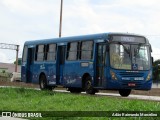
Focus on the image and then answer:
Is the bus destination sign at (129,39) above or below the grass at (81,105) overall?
above

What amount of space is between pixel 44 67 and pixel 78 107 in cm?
1307

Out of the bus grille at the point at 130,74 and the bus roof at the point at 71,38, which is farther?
the bus roof at the point at 71,38

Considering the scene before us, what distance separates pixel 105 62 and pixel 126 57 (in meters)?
1.00

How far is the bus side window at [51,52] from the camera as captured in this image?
90.3 feet

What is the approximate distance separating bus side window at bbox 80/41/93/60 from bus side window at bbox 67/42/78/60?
1.89 ft

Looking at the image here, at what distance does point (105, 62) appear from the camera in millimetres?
22828

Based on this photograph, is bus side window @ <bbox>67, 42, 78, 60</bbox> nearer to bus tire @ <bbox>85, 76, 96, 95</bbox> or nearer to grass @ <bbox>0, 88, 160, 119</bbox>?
bus tire @ <bbox>85, 76, 96, 95</bbox>

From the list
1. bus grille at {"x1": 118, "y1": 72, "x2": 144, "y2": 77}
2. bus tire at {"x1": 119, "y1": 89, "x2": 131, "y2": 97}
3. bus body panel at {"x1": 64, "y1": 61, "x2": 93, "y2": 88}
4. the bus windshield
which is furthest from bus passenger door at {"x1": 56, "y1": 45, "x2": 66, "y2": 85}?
bus grille at {"x1": 118, "y1": 72, "x2": 144, "y2": 77}

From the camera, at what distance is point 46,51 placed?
28359 millimetres

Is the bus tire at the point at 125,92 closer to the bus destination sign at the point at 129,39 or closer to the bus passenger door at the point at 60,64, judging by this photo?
the bus destination sign at the point at 129,39

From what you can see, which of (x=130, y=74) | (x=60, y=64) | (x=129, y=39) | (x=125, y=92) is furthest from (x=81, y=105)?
(x=60, y=64)

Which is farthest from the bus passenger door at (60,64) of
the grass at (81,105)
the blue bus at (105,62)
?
the grass at (81,105)

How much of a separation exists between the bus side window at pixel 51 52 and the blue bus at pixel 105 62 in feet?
1.27

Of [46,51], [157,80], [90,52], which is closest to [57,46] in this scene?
[46,51]
